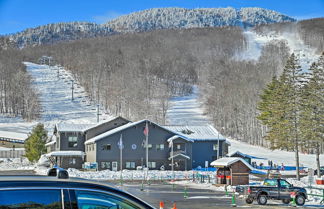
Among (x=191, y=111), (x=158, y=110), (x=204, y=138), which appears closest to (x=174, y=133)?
(x=204, y=138)

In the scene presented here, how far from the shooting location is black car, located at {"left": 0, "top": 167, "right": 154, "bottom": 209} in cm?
458

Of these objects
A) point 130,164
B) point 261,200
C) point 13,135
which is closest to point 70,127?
point 130,164

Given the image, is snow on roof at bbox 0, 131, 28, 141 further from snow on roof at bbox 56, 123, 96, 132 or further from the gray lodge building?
snow on roof at bbox 56, 123, 96, 132

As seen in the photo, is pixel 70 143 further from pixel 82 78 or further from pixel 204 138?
pixel 82 78

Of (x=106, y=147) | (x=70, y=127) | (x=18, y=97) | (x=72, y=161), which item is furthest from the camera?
(x=18, y=97)

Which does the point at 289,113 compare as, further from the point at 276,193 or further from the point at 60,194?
the point at 60,194

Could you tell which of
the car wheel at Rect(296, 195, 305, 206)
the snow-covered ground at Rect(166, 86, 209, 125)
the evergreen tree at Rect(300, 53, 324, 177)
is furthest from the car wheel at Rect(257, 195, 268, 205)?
the snow-covered ground at Rect(166, 86, 209, 125)

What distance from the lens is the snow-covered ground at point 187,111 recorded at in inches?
5492

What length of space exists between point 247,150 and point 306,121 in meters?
42.5

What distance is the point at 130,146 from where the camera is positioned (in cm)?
6719

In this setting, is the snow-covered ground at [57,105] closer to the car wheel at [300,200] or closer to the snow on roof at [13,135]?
the snow on roof at [13,135]

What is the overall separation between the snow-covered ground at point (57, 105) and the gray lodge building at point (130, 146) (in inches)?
1902

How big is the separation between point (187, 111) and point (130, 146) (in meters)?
90.0

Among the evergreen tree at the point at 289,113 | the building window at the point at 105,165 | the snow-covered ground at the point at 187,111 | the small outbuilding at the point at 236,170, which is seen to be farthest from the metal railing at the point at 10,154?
the small outbuilding at the point at 236,170
